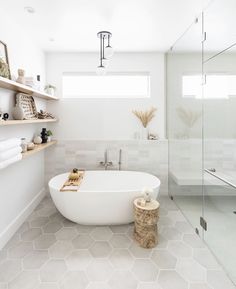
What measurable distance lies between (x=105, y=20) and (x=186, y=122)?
1730 mm

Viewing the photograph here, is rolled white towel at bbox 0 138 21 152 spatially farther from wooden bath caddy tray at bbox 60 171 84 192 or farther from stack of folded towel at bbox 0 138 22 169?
wooden bath caddy tray at bbox 60 171 84 192

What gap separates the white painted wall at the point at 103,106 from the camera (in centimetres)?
375

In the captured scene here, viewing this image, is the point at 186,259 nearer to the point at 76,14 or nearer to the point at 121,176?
the point at 121,176

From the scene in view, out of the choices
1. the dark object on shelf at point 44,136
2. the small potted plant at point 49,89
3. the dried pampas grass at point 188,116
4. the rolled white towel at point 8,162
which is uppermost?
the small potted plant at point 49,89

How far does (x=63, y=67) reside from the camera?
3.77 metres

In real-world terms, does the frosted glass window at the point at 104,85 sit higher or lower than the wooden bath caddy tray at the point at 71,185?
higher

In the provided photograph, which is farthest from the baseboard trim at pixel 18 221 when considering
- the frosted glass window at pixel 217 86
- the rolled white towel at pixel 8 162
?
the frosted glass window at pixel 217 86

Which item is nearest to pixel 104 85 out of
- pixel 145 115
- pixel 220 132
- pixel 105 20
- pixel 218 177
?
pixel 145 115

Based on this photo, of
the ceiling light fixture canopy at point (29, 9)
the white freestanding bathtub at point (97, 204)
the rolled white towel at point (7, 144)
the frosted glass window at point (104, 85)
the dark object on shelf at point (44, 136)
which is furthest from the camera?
the frosted glass window at point (104, 85)

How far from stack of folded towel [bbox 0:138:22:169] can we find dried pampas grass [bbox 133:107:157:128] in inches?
84.1

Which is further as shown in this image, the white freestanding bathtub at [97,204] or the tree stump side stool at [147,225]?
the white freestanding bathtub at [97,204]

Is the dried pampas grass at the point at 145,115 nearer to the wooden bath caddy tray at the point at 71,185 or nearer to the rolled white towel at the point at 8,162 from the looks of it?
the wooden bath caddy tray at the point at 71,185

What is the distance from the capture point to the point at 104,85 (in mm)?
3871

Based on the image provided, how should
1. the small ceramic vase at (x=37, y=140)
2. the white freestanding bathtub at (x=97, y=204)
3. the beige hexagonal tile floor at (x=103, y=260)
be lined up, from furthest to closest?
the small ceramic vase at (x=37, y=140), the white freestanding bathtub at (x=97, y=204), the beige hexagonal tile floor at (x=103, y=260)
